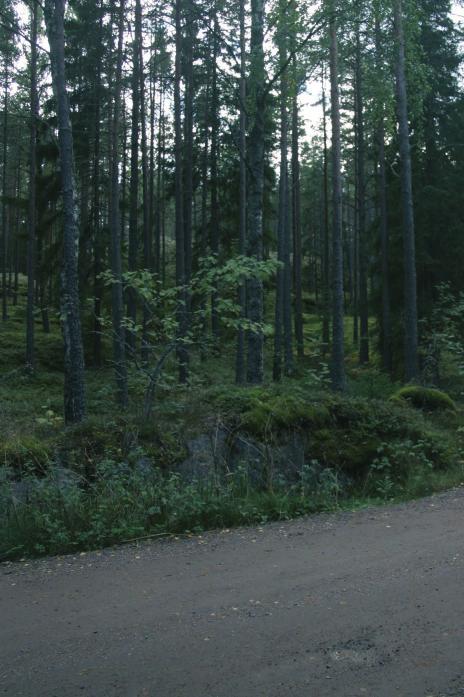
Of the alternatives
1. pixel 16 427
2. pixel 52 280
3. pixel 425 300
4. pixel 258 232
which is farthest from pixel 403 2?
pixel 52 280

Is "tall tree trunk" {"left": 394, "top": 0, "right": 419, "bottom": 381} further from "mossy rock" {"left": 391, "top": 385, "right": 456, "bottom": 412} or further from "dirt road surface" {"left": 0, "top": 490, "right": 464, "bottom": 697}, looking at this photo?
"dirt road surface" {"left": 0, "top": 490, "right": 464, "bottom": 697}

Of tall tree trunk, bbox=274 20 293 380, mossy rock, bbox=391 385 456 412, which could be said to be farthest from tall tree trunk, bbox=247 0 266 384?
tall tree trunk, bbox=274 20 293 380

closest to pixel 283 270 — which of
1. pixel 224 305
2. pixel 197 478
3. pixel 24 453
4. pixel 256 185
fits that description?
pixel 256 185

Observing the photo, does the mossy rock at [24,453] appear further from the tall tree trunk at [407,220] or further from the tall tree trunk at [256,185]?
the tall tree trunk at [407,220]

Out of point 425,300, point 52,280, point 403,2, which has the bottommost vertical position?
point 425,300

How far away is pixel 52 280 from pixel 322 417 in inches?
979

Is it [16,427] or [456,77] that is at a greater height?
[456,77]

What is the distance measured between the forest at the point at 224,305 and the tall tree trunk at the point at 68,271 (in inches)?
1.7

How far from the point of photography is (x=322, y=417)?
370 inches

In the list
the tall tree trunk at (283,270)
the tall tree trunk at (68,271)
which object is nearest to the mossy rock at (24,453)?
the tall tree trunk at (68,271)

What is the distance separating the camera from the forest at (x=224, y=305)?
738 cm

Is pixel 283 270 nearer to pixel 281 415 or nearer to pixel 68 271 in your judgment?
pixel 68 271

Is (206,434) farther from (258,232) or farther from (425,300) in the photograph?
(425,300)

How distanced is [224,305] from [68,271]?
170 inches
